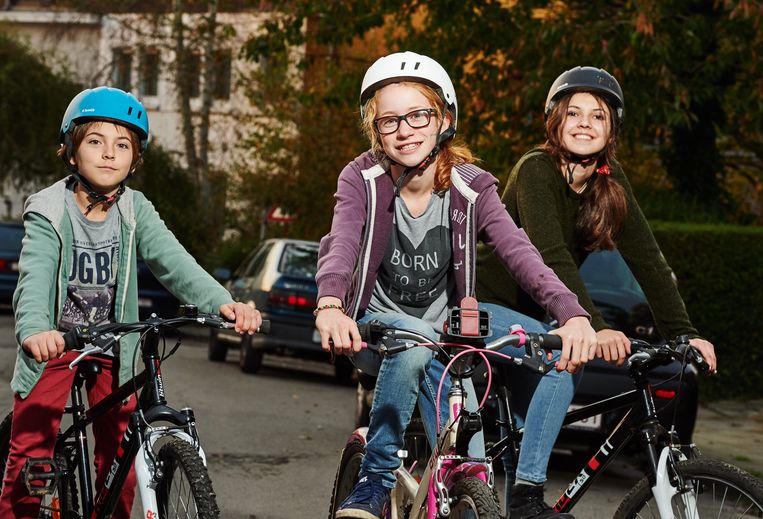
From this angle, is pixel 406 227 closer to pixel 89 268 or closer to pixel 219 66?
pixel 89 268

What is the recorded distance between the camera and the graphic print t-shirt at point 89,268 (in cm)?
454

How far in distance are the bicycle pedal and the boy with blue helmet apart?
52 millimetres

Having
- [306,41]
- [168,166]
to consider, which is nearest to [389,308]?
[306,41]

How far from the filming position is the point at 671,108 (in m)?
14.2

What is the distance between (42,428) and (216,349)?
10.9m

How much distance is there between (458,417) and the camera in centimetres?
369

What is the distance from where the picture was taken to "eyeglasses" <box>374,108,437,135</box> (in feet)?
13.5

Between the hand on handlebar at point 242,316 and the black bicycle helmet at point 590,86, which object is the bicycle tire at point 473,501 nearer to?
the hand on handlebar at point 242,316

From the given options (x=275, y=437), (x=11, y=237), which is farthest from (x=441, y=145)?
(x=11, y=237)

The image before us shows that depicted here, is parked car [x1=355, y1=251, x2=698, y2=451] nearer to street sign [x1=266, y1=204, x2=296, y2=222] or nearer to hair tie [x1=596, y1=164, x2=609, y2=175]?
hair tie [x1=596, y1=164, x2=609, y2=175]

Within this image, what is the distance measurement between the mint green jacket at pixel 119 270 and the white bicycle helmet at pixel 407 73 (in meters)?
0.92

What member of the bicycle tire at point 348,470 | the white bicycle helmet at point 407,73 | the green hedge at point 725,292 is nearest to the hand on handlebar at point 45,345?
the bicycle tire at point 348,470

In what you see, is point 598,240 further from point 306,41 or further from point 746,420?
point 306,41

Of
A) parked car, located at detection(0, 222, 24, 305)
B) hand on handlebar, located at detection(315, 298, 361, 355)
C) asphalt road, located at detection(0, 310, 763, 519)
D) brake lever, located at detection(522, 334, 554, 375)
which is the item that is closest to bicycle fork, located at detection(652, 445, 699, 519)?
brake lever, located at detection(522, 334, 554, 375)
